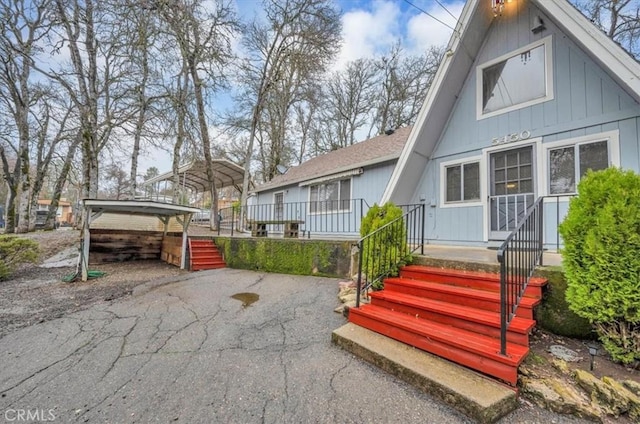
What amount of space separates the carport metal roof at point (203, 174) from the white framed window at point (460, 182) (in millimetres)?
11055

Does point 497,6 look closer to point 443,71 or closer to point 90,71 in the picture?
point 443,71

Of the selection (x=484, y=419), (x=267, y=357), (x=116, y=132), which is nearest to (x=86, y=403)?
(x=267, y=357)

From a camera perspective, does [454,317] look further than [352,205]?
No

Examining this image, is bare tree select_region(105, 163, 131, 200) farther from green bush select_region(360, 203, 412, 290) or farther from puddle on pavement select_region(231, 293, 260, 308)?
green bush select_region(360, 203, 412, 290)

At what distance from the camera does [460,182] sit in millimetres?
6125

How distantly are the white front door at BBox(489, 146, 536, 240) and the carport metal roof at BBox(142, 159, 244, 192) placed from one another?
12.1 meters

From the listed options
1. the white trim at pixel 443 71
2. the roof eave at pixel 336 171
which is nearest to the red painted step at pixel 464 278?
the white trim at pixel 443 71

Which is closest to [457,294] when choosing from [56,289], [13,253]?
[56,289]

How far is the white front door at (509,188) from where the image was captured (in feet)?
17.2

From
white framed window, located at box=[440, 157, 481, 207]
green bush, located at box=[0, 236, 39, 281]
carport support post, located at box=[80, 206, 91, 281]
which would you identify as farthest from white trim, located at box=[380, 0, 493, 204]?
green bush, located at box=[0, 236, 39, 281]

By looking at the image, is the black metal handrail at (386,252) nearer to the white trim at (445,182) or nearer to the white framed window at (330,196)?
the white trim at (445,182)

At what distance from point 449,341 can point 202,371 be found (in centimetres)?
254

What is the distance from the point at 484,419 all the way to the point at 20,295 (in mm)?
8310

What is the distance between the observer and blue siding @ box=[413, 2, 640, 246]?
4348 mm
